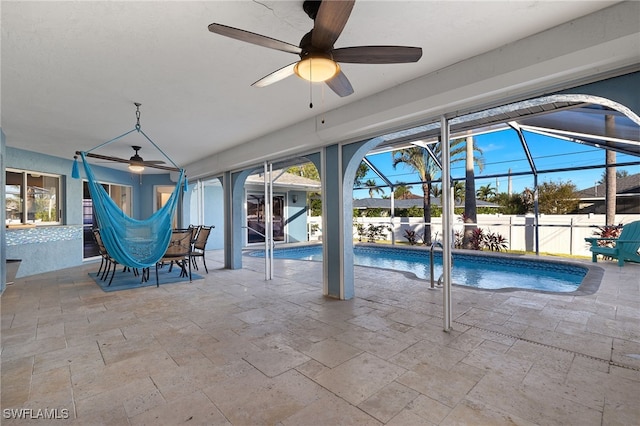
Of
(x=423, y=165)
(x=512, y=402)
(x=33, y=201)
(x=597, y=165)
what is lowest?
(x=512, y=402)

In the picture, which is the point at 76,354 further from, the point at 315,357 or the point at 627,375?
the point at 627,375

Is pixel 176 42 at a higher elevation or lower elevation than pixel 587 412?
higher

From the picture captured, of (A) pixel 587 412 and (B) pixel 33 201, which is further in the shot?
(B) pixel 33 201

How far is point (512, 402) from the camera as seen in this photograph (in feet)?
6.18

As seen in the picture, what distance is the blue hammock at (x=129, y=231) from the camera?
4.45 m

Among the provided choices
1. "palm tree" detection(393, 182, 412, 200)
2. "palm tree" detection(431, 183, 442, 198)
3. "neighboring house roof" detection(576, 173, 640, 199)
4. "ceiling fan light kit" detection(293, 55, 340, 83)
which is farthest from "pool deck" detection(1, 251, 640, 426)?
"palm tree" detection(393, 182, 412, 200)

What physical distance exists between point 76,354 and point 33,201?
5.64m

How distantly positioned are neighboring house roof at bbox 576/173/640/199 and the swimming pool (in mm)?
3643

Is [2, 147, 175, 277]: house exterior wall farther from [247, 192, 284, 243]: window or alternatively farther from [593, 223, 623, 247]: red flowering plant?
[593, 223, 623, 247]: red flowering plant

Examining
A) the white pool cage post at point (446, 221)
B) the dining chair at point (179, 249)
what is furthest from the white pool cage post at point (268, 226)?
the white pool cage post at point (446, 221)

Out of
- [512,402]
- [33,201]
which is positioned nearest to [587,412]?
[512,402]

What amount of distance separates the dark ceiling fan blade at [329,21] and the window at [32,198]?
7.33 m

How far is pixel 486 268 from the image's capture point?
714 centimetres

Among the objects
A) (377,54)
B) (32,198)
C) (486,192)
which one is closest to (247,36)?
(377,54)
